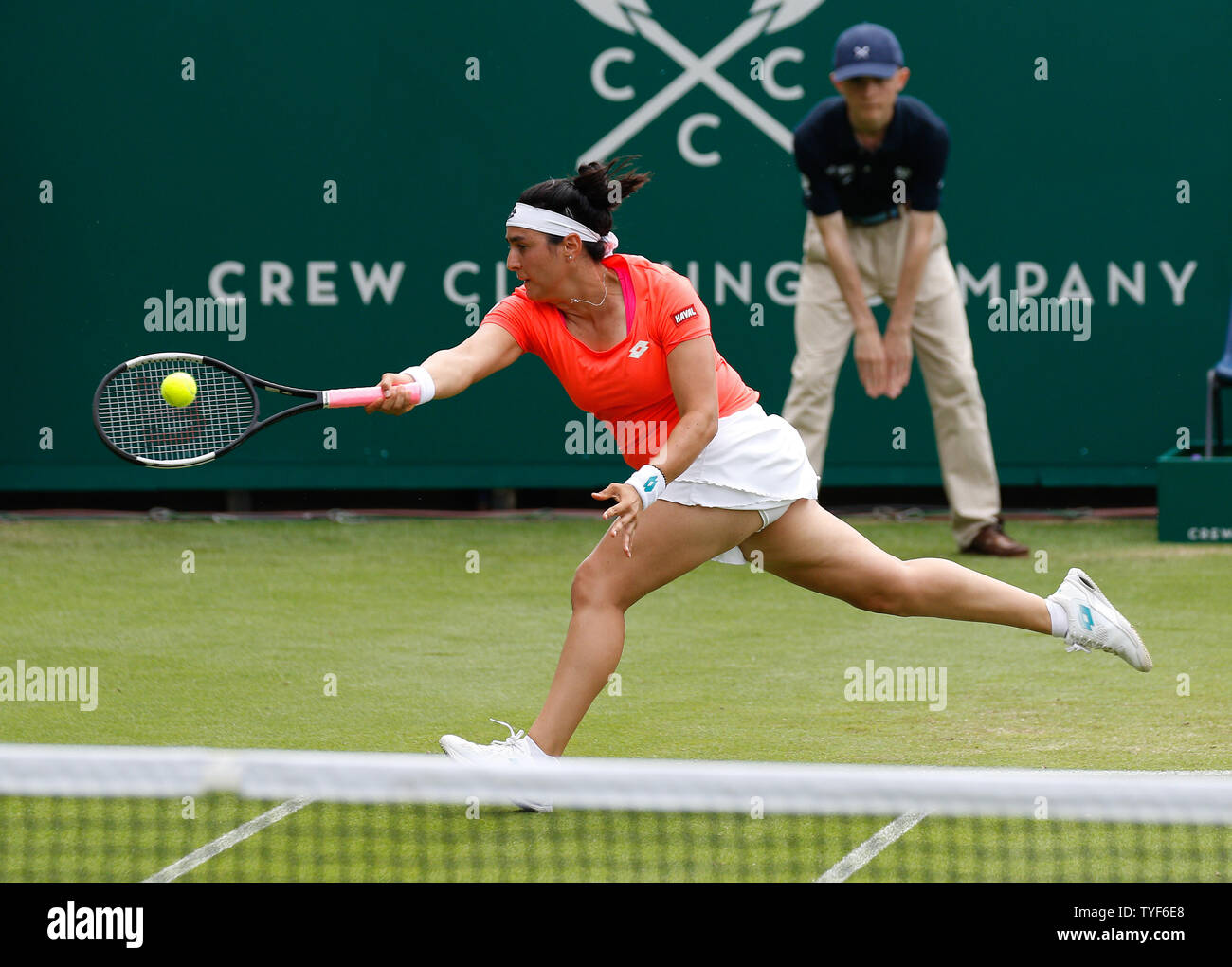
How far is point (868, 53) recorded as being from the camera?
6.93 meters

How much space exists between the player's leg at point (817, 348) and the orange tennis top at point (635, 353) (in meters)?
3.35

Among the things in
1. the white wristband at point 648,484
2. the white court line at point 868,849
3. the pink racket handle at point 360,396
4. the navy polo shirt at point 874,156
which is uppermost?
the navy polo shirt at point 874,156

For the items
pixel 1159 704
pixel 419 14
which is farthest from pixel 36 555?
pixel 1159 704

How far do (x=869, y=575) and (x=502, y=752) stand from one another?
3.15ft

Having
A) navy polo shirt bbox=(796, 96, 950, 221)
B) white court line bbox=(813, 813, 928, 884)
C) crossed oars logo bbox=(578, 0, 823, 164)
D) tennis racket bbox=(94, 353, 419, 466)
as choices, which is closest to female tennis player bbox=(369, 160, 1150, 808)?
tennis racket bbox=(94, 353, 419, 466)

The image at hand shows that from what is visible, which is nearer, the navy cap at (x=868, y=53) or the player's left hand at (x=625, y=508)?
the player's left hand at (x=625, y=508)

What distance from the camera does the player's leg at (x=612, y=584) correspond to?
153 inches

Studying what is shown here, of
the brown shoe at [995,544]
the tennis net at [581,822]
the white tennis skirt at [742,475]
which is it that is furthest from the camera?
the brown shoe at [995,544]

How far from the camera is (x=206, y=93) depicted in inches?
333

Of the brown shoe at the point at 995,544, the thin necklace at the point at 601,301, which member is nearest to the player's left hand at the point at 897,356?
the brown shoe at the point at 995,544

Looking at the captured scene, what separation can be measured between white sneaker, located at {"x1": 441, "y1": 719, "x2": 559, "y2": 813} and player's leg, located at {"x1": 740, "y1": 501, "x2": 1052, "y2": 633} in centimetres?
72

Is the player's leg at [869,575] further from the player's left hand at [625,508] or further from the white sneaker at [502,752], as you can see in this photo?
the white sneaker at [502,752]

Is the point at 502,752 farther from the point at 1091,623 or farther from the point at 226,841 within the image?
the point at 1091,623

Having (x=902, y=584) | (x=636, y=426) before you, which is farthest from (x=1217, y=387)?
(x=636, y=426)
